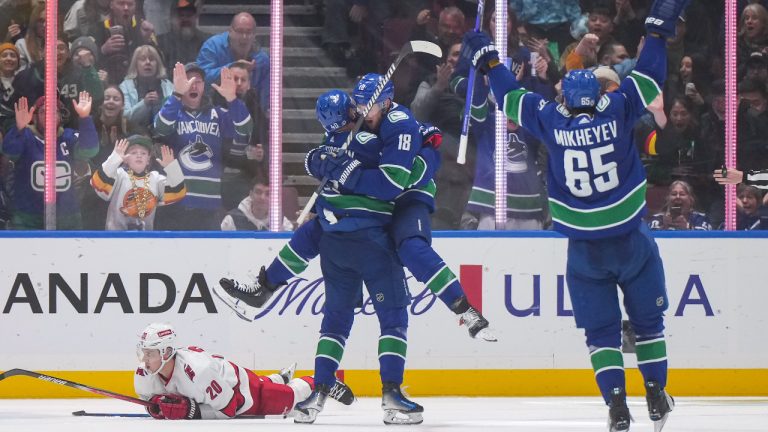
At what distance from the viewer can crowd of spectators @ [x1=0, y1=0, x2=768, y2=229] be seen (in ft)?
22.6

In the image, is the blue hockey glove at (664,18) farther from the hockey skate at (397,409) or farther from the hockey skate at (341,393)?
the hockey skate at (341,393)

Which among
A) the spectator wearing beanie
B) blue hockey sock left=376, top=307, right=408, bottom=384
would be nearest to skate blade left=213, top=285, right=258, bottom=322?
blue hockey sock left=376, top=307, right=408, bottom=384

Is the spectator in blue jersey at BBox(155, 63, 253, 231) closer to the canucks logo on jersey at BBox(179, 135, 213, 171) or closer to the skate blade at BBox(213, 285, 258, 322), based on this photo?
the canucks logo on jersey at BBox(179, 135, 213, 171)

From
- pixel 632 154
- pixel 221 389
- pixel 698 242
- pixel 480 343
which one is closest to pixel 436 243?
pixel 480 343

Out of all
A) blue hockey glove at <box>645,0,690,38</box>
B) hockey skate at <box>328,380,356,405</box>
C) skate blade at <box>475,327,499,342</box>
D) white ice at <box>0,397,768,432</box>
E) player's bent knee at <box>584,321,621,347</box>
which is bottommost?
white ice at <box>0,397,768,432</box>

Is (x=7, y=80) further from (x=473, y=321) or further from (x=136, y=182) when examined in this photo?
(x=473, y=321)

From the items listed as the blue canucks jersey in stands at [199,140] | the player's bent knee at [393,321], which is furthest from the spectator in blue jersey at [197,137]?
the player's bent knee at [393,321]

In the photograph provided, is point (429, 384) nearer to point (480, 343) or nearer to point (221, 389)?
point (480, 343)

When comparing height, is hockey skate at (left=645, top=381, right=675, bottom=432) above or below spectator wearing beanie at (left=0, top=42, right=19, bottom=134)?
below

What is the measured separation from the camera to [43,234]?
6.75 m

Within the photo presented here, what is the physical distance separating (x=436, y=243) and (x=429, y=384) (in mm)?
700

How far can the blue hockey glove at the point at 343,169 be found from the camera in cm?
529

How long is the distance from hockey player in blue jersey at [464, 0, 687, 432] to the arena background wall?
6.75 ft

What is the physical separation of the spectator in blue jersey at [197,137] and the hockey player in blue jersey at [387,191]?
1.36 meters
